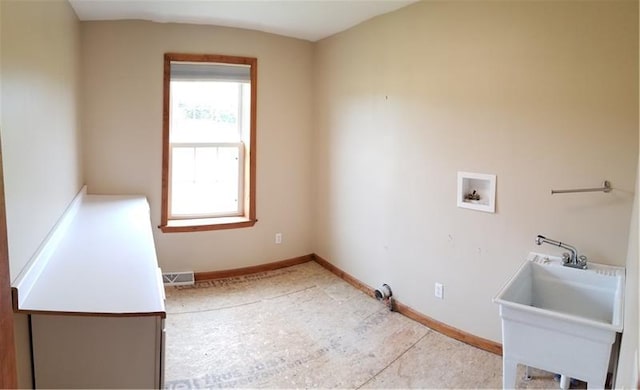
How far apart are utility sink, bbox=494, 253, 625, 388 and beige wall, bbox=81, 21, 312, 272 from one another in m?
2.64

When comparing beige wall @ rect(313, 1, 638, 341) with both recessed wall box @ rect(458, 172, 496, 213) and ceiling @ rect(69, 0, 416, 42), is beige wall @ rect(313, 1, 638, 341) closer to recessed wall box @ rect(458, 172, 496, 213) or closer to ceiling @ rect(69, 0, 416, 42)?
recessed wall box @ rect(458, 172, 496, 213)

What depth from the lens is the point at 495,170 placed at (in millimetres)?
2756

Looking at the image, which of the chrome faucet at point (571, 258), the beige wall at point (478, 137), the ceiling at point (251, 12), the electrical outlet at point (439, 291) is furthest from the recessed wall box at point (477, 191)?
the ceiling at point (251, 12)

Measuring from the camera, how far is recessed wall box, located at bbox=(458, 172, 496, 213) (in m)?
2.78

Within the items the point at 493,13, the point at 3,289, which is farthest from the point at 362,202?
the point at 3,289

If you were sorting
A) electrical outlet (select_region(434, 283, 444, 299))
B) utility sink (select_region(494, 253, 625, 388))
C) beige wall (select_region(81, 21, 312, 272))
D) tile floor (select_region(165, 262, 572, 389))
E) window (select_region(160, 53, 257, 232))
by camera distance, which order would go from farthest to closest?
window (select_region(160, 53, 257, 232)) → beige wall (select_region(81, 21, 312, 272)) → electrical outlet (select_region(434, 283, 444, 299)) → tile floor (select_region(165, 262, 572, 389)) → utility sink (select_region(494, 253, 625, 388))

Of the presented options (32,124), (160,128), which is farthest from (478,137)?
(160,128)

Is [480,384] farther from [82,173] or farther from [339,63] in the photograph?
[82,173]

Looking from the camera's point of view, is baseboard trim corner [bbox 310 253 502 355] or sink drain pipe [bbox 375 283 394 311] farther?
sink drain pipe [bbox 375 283 394 311]

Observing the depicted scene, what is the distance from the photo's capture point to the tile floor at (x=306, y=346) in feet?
8.46

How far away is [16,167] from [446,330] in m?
2.75

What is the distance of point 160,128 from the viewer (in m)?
3.90

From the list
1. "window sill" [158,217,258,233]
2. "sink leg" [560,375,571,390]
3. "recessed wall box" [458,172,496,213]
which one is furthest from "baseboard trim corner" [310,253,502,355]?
"window sill" [158,217,258,233]

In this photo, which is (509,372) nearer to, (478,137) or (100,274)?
(478,137)
